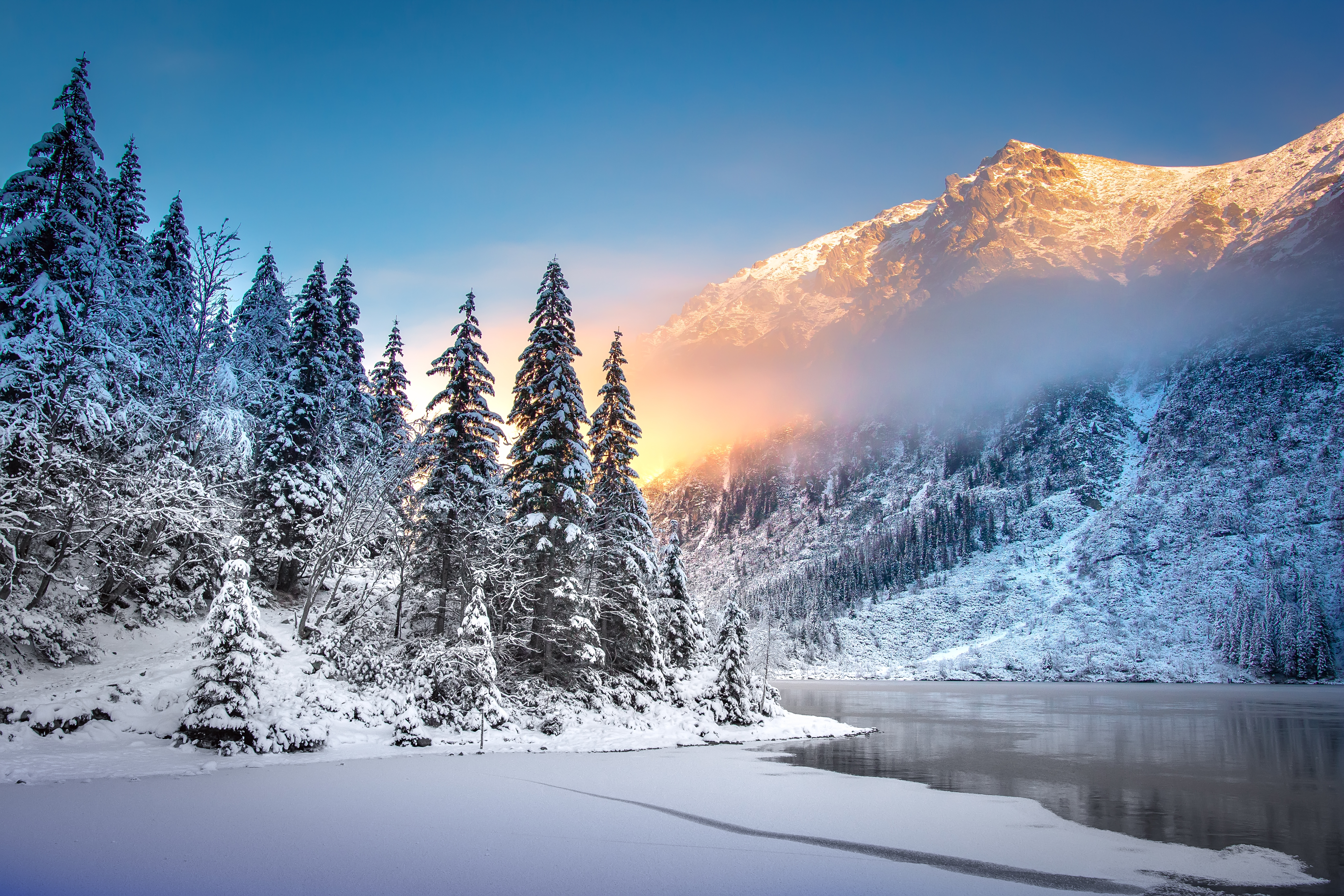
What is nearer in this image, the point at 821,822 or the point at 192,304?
the point at 821,822

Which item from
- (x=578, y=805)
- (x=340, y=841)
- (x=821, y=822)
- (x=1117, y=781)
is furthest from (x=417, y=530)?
(x=1117, y=781)

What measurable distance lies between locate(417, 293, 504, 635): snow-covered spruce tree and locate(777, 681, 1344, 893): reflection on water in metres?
15.5

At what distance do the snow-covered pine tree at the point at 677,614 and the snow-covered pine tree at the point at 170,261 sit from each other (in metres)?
24.7

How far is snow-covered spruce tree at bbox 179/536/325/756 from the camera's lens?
16859 millimetres

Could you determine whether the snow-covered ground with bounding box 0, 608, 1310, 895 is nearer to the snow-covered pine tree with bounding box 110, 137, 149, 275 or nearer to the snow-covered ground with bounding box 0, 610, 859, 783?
the snow-covered ground with bounding box 0, 610, 859, 783

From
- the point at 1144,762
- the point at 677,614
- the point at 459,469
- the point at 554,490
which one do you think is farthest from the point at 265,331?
the point at 1144,762

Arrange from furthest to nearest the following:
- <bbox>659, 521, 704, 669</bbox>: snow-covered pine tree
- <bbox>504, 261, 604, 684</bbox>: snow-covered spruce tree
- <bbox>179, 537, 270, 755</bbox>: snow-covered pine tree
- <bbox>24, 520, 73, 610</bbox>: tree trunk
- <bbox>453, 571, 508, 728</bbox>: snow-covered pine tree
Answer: <bbox>659, 521, 704, 669</bbox>: snow-covered pine tree < <bbox>504, 261, 604, 684</bbox>: snow-covered spruce tree < <bbox>453, 571, 508, 728</bbox>: snow-covered pine tree < <bbox>24, 520, 73, 610</bbox>: tree trunk < <bbox>179, 537, 270, 755</bbox>: snow-covered pine tree

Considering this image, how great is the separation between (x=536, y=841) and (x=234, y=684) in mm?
11022

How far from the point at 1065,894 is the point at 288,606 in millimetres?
31155

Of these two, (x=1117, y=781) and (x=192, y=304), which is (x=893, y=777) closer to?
(x=1117, y=781)

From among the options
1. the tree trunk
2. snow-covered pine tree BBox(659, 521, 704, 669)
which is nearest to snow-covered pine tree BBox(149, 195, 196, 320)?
the tree trunk

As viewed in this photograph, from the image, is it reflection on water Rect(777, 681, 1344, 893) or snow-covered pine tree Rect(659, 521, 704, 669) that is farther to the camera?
snow-covered pine tree Rect(659, 521, 704, 669)

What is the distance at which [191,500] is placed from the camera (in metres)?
21.0

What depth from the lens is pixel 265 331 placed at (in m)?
34.4
